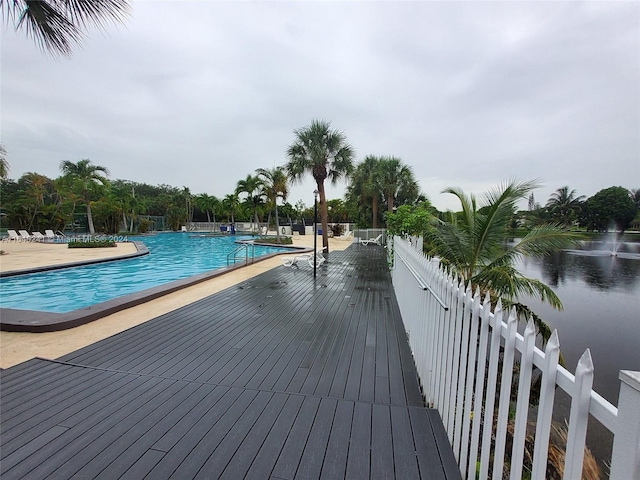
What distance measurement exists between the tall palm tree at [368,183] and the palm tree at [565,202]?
97.0ft

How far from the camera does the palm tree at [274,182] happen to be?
1875 centimetres

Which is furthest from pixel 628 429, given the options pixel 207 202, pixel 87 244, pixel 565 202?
pixel 565 202

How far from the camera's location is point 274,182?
19.1 meters

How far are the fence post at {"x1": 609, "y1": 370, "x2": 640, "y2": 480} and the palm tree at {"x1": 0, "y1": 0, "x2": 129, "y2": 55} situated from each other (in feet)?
16.2

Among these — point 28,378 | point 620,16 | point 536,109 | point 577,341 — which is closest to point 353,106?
point 536,109

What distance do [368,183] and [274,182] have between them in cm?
724

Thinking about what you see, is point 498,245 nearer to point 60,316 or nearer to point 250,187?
point 60,316

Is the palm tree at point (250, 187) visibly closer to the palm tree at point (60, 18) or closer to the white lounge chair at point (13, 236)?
the white lounge chair at point (13, 236)

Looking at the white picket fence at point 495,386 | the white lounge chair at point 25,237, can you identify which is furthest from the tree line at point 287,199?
the white picket fence at point 495,386

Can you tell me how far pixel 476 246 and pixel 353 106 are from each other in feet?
34.5

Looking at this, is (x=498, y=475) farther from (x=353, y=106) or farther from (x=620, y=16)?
(x=353, y=106)

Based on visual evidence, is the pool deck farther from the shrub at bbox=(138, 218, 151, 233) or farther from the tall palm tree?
the shrub at bbox=(138, 218, 151, 233)

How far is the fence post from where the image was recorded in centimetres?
64

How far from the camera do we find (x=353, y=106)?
13133 millimetres
